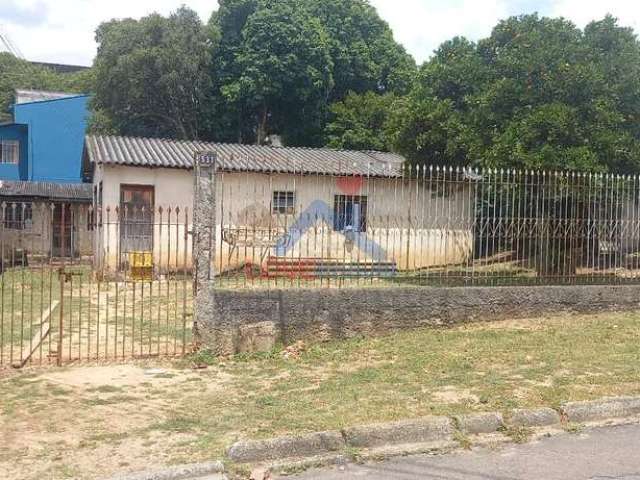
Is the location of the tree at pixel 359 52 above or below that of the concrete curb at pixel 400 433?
above

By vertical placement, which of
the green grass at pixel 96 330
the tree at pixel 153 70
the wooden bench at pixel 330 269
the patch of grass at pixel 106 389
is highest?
the tree at pixel 153 70

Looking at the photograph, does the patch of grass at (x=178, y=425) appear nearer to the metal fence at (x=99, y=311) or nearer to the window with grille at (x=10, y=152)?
the metal fence at (x=99, y=311)

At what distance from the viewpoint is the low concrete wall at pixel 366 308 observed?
743cm

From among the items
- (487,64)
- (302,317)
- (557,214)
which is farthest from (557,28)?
(302,317)

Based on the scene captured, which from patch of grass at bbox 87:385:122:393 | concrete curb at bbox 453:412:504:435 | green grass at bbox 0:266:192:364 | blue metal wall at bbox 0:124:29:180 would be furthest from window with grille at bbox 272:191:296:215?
blue metal wall at bbox 0:124:29:180

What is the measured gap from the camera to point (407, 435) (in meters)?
4.89

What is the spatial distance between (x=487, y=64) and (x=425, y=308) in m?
6.81

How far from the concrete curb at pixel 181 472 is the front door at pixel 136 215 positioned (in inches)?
452

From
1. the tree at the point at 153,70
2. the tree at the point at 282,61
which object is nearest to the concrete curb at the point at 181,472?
the tree at the point at 153,70

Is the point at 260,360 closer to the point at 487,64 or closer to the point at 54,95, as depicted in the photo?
the point at 487,64

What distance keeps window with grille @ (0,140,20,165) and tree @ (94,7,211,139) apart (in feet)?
13.4

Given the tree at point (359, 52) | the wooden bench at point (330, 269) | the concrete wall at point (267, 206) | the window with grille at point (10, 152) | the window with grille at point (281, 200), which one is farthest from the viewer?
the tree at point (359, 52)

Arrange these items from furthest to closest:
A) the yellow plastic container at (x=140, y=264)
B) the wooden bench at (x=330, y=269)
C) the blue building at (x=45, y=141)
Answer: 1. the blue building at (x=45, y=141)
2. the yellow plastic container at (x=140, y=264)
3. the wooden bench at (x=330, y=269)

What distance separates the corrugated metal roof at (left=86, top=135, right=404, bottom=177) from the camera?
15453 millimetres
